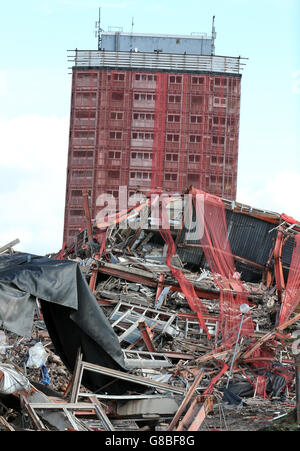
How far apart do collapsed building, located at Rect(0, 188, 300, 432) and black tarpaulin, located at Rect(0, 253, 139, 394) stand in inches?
0.6

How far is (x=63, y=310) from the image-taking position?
9.91m

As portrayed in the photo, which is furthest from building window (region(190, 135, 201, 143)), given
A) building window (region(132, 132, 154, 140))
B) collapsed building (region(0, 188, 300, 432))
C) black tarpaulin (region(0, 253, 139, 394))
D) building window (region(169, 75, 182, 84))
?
black tarpaulin (region(0, 253, 139, 394))

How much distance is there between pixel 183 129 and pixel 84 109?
8.43m

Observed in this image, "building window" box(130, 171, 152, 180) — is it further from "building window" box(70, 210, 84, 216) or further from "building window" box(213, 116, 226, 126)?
"building window" box(213, 116, 226, 126)

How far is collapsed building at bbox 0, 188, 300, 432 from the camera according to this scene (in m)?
9.32

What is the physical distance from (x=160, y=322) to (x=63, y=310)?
8.25m

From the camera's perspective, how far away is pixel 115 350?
9.96 m

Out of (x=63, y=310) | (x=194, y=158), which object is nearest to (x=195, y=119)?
(x=194, y=158)

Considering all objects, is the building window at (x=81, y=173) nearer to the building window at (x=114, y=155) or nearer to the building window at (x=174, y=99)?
A: the building window at (x=114, y=155)

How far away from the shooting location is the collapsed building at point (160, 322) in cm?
932

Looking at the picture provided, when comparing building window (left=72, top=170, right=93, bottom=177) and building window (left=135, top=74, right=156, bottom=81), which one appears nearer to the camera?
building window (left=72, top=170, right=93, bottom=177)

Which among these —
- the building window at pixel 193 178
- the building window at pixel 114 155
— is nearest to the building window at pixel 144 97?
the building window at pixel 114 155

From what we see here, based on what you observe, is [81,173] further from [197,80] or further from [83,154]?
[197,80]
